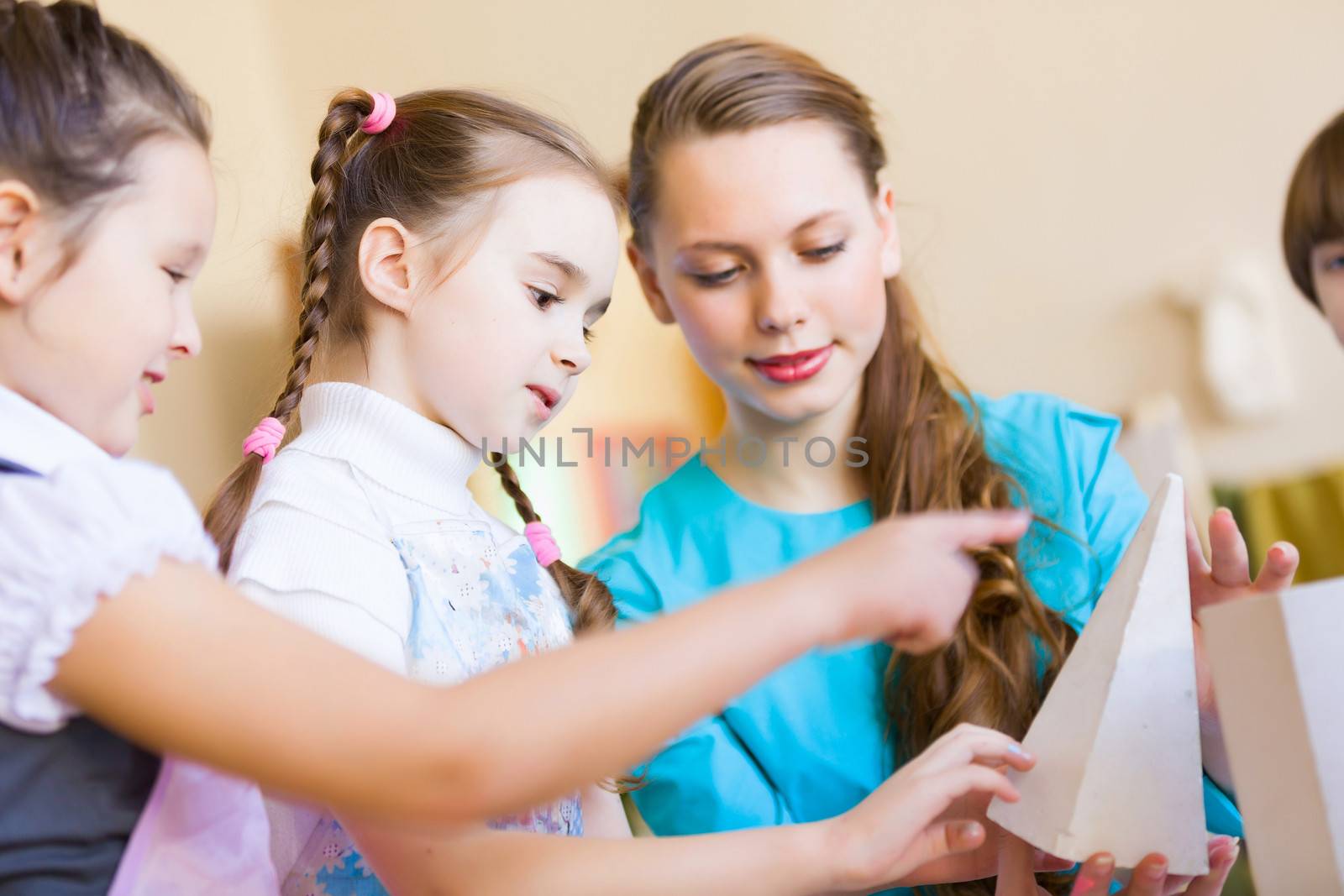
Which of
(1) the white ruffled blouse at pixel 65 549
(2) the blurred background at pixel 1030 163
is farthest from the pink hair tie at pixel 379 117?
(2) the blurred background at pixel 1030 163

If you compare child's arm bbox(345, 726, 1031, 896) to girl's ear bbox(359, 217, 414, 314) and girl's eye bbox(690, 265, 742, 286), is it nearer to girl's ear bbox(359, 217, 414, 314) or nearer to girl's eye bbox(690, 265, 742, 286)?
girl's ear bbox(359, 217, 414, 314)

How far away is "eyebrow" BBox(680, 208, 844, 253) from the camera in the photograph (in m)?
1.11

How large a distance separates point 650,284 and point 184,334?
0.67m

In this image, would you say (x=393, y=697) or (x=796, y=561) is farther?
(x=796, y=561)

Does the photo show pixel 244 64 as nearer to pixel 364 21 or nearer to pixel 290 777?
pixel 364 21

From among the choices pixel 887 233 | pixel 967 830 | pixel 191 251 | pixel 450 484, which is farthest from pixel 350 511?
pixel 887 233

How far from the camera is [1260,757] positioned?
0.62 metres

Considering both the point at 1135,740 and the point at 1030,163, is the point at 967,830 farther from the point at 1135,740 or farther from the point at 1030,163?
the point at 1030,163

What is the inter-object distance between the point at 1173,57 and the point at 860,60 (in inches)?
19.9

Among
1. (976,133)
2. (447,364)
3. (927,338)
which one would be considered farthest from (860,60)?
(447,364)

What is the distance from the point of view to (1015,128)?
2.11 meters

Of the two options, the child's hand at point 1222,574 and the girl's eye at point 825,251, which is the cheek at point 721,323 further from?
the child's hand at point 1222,574

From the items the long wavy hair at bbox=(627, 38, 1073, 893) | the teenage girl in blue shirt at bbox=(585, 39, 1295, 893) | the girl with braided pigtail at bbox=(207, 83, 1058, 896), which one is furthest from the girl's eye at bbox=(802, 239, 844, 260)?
the girl with braided pigtail at bbox=(207, 83, 1058, 896)

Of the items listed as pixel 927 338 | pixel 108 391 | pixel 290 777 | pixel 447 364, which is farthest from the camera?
pixel 927 338
